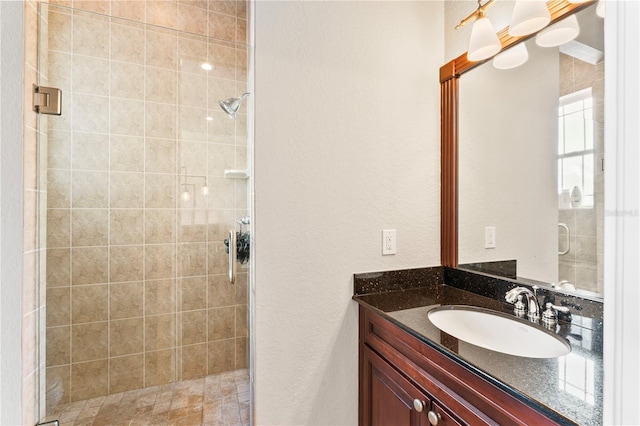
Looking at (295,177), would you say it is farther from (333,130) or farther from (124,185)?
(124,185)

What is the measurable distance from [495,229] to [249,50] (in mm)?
1427

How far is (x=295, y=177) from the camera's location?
52.9 inches

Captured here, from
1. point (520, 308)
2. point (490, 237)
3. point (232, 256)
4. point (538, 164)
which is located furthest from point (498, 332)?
point (232, 256)

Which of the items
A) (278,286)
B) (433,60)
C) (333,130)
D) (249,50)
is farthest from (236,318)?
(433,60)

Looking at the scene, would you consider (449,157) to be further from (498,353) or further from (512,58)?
(498,353)

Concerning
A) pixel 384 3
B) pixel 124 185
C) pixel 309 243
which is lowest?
pixel 309 243

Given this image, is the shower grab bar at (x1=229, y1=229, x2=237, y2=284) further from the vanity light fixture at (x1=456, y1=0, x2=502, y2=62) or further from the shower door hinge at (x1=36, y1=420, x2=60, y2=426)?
the vanity light fixture at (x1=456, y1=0, x2=502, y2=62)

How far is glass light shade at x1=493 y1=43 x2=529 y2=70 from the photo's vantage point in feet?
4.17

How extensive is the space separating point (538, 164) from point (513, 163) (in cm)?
11

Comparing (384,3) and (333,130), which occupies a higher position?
(384,3)

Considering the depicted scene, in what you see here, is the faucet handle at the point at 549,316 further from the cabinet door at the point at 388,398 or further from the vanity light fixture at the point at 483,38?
the vanity light fixture at the point at 483,38

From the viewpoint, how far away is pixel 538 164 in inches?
48.3

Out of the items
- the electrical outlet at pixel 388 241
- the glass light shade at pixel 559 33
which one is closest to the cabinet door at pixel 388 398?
the electrical outlet at pixel 388 241

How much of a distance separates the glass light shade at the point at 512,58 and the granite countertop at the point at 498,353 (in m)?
0.97
